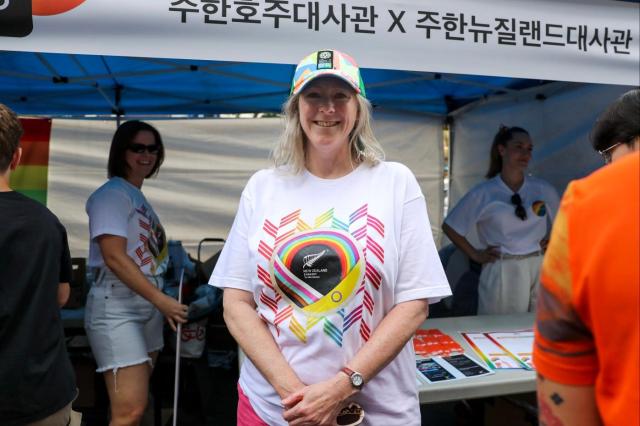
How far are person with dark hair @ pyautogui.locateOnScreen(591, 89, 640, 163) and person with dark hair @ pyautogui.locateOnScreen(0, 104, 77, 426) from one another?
152 centimetres

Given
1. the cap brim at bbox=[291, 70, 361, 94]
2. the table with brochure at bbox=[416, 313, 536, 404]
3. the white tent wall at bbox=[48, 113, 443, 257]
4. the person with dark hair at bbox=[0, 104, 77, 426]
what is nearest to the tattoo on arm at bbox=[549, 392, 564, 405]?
the cap brim at bbox=[291, 70, 361, 94]

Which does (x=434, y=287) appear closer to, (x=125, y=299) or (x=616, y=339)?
(x=616, y=339)

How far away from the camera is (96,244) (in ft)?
7.91

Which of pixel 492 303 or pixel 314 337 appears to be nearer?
pixel 314 337

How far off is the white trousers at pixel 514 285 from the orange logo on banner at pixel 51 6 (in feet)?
8.86

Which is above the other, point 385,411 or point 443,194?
point 443,194

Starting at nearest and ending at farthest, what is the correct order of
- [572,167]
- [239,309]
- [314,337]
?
[314,337], [239,309], [572,167]

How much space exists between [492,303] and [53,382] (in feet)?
8.44

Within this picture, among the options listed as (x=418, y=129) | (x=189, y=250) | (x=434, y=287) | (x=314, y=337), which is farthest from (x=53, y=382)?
(x=418, y=129)

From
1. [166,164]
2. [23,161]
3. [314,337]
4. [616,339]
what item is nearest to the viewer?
[616,339]

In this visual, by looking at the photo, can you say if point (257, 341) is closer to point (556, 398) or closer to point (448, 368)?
point (556, 398)

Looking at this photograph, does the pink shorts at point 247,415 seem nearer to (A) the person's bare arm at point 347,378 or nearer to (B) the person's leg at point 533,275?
(A) the person's bare arm at point 347,378

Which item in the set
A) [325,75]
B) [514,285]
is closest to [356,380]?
[325,75]

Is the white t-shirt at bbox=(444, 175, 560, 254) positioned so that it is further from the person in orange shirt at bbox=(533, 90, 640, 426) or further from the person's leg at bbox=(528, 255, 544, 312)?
the person in orange shirt at bbox=(533, 90, 640, 426)
